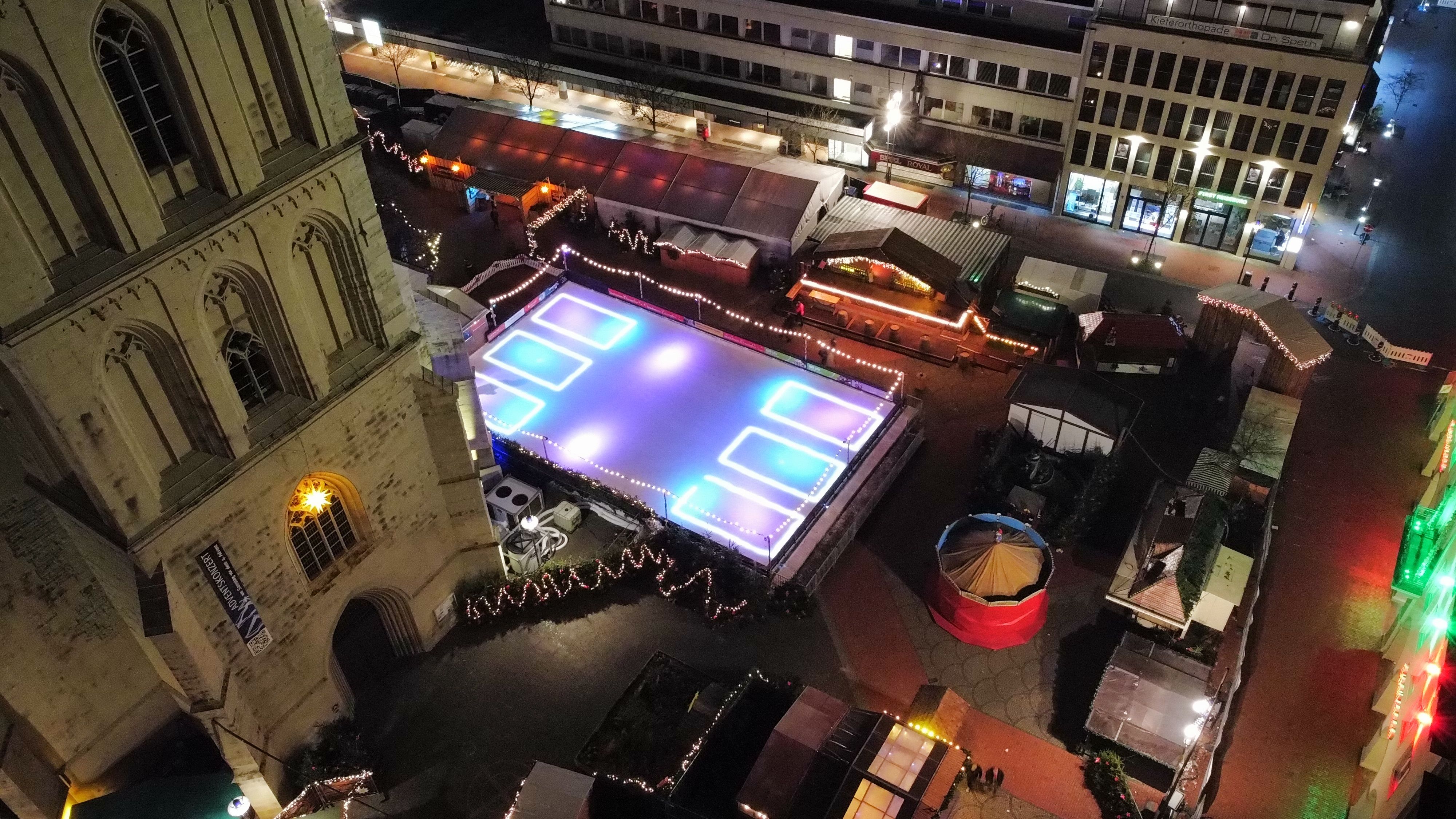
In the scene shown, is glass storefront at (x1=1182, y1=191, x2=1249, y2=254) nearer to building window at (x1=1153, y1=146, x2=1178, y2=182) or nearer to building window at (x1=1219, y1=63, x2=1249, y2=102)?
building window at (x1=1153, y1=146, x2=1178, y2=182)

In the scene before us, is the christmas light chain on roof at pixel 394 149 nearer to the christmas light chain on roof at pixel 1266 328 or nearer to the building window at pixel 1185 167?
the building window at pixel 1185 167

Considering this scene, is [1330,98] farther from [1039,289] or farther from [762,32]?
[762,32]

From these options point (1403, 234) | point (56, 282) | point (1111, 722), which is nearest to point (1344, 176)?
point (1403, 234)

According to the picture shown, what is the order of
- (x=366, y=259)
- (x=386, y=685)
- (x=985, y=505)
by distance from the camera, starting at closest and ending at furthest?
(x=366, y=259), (x=386, y=685), (x=985, y=505)

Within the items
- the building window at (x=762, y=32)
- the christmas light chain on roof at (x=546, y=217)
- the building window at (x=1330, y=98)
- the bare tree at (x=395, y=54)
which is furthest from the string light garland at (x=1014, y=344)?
the bare tree at (x=395, y=54)

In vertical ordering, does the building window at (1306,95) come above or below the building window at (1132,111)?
above

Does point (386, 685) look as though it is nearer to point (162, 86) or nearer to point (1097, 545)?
point (162, 86)

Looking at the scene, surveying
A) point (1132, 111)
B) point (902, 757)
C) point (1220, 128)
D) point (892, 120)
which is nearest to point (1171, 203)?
point (1220, 128)
